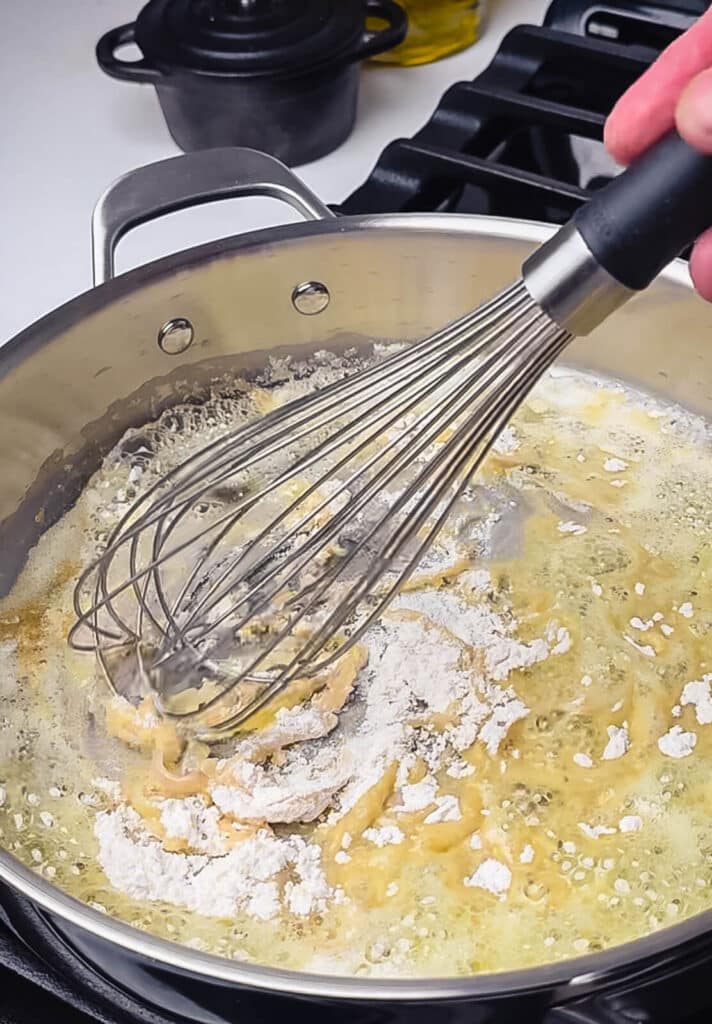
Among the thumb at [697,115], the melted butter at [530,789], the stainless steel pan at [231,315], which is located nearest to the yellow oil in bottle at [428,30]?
the stainless steel pan at [231,315]

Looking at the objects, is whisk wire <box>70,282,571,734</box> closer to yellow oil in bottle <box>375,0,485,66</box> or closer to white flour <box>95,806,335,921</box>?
white flour <box>95,806,335,921</box>

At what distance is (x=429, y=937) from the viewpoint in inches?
19.8

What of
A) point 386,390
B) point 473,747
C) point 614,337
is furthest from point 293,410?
point 614,337

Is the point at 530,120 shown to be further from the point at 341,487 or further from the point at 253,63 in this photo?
the point at 341,487

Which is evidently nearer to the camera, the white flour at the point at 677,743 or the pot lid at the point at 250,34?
the white flour at the point at 677,743

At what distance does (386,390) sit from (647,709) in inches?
8.7

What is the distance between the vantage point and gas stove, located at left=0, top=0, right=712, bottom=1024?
0.79 m

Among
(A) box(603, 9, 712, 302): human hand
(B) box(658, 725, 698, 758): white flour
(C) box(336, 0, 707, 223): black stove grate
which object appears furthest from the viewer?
(C) box(336, 0, 707, 223): black stove grate

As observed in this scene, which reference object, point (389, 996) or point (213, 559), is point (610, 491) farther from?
point (389, 996)

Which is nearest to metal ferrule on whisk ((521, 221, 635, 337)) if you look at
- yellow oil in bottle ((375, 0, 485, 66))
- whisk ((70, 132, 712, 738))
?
whisk ((70, 132, 712, 738))

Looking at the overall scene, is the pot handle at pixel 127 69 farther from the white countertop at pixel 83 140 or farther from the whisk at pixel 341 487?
the whisk at pixel 341 487

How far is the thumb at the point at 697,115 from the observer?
1.16 ft

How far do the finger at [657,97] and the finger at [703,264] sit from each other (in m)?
0.05

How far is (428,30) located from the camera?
1.04 metres
